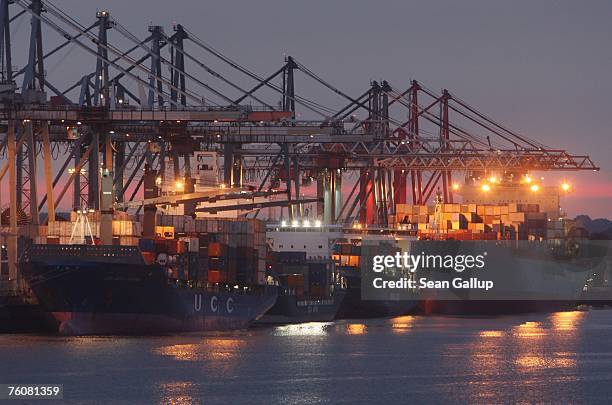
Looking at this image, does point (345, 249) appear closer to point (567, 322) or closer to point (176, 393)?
point (567, 322)

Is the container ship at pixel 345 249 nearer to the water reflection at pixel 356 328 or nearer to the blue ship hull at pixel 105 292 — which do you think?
the water reflection at pixel 356 328

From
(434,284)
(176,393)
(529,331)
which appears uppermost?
(434,284)

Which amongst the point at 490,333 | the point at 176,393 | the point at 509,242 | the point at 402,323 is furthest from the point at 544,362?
the point at 509,242

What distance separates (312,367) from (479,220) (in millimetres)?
66943

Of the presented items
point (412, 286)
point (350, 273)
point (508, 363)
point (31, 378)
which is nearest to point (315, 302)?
point (350, 273)

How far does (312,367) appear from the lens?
6294 centimetres

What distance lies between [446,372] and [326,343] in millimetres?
14686

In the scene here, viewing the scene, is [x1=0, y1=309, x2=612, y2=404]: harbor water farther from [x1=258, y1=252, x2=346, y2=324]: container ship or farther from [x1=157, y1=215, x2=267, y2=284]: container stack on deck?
[x1=258, y1=252, x2=346, y2=324]: container ship

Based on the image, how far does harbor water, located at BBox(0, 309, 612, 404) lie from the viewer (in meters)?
54.3

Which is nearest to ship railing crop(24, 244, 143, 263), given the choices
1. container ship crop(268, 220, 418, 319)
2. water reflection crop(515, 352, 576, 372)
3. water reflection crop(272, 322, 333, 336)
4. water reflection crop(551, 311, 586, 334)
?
water reflection crop(272, 322, 333, 336)

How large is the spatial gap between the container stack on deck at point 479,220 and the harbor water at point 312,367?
133 feet

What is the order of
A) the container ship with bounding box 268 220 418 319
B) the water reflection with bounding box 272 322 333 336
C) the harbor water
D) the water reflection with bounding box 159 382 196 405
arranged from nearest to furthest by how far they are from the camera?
the water reflection with bounding box 159 382 196 405 < the harbor water < the water reflection with bounding box 272 322 333 336 < the container ship with bounding box 268 220 418 319

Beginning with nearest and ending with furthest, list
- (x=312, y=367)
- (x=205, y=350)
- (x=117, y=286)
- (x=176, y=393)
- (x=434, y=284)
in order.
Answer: (x=176, y=393) < (x=312, y=367) < (x=205, y=350) < (x=117, y=286) < (x=434, y=284)

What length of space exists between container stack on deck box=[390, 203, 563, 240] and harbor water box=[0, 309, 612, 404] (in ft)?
133
